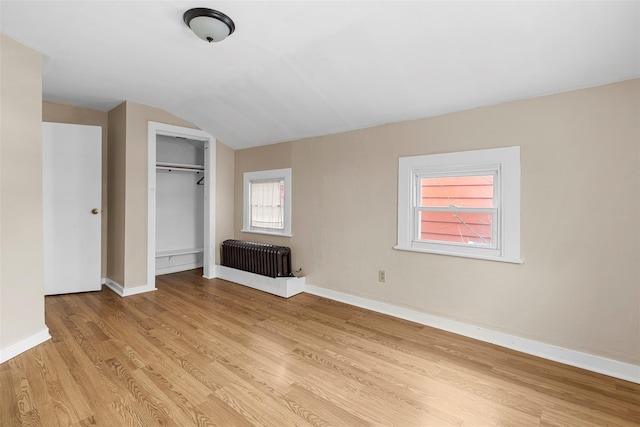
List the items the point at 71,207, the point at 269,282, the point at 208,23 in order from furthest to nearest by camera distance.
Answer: the point at 269,282
the point at 71,207
the point at 208,23

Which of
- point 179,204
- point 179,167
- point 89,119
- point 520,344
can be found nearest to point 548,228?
point 520,344

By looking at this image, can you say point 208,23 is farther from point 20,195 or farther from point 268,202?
point 268,202

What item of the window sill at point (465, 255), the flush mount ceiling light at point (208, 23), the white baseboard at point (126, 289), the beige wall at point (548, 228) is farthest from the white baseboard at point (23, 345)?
the window sill at point (465, 255)

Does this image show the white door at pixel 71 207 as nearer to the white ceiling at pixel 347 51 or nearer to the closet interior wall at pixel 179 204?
the white ceiling at pixel 347 51

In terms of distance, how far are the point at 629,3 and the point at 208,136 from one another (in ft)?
14.8

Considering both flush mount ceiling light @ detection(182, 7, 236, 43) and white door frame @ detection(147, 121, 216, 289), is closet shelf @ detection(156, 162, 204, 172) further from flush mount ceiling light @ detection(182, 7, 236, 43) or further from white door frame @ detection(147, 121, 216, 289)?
flush mount ceiling light @ detection(182, 7, 236, 43)

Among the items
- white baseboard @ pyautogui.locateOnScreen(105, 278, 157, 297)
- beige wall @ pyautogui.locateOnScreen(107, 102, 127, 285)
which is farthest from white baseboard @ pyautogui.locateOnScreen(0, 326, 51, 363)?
beige wall @ pyautogui.locateOnScreen(107, 102, 127, 285)

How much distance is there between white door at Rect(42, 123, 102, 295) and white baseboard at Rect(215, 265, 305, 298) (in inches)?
68.7

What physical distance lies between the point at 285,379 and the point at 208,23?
98.1 inches

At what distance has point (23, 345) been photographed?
2.33 metres

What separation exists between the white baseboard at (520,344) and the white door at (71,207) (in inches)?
137

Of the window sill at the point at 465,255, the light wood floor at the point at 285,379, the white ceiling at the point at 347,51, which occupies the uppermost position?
the white ceiling at the point at 347,51

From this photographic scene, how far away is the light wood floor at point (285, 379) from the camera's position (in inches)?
66.1

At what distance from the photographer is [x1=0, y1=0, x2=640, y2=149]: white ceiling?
1866 millimetres
